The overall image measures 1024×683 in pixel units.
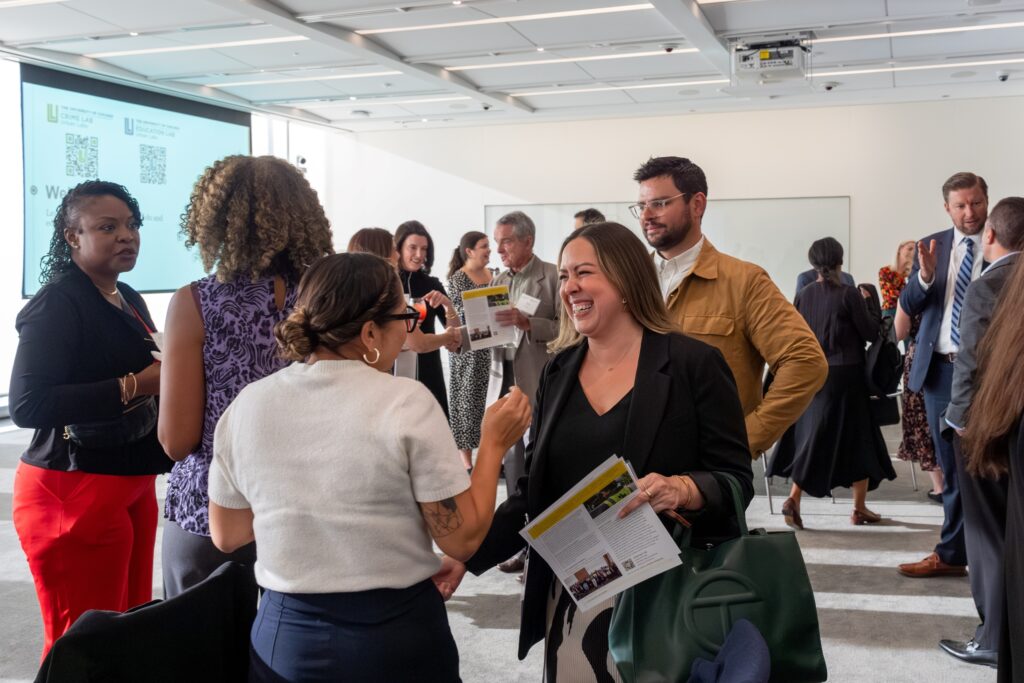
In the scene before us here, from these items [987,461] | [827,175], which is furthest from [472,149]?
[987,461]

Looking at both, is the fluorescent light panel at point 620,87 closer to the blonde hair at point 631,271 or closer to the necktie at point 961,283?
the necktie at point 961,283

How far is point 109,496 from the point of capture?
2.40 meters

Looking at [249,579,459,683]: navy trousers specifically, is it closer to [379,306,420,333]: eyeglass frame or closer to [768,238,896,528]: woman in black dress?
[379,306,420,333]: eyeglass frame

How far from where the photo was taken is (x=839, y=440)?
5453 millimetres

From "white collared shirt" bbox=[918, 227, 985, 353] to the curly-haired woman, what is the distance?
3.13m

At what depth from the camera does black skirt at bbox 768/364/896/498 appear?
216 inches

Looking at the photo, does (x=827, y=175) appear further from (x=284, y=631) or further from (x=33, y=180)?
(x=284, y=631)

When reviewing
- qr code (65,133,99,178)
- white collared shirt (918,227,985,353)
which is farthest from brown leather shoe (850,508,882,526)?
qr code (65,133,99,178)

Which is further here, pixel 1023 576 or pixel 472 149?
pixel 472 149

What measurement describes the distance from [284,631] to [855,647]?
111 inches

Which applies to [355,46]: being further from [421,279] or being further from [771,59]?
[771,59]

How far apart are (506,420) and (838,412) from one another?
13.9 feet

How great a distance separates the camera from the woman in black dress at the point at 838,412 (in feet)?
17.9

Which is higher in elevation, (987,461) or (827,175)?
(827,175)
